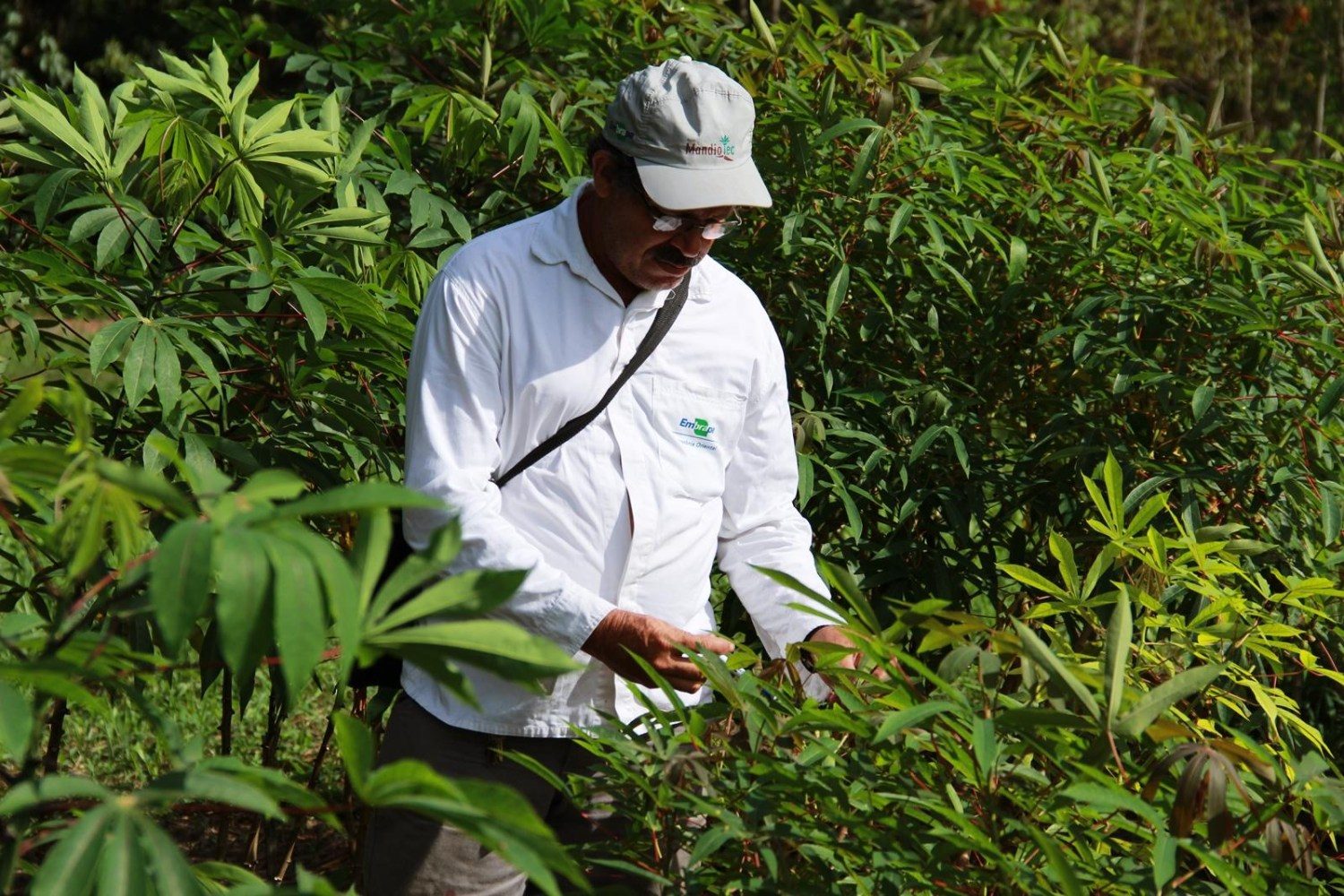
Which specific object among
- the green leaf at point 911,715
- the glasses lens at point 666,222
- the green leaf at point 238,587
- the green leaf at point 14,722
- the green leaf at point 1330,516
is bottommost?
the green leaf at point 1330,516

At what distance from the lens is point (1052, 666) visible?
1478 mm

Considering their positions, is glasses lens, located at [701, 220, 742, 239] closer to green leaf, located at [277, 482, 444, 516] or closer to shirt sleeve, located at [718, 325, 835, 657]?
shirt sleeve, located at [718, 325, 835, 657]

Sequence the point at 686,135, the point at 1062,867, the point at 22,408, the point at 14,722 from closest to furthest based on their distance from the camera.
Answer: the point at 14,722
the point at 22,408
the point at 1062,867
the point at 686,135

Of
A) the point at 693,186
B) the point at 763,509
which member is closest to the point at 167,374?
the point at 693,186

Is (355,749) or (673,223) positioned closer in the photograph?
(355,749)

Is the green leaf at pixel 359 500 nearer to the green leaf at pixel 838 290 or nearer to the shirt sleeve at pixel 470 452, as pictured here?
the shirt sleeve at pixel 470 452

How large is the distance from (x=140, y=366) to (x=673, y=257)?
0.83 metres

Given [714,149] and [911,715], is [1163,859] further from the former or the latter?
[714,149]

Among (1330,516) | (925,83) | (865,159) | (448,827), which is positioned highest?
(925,83)

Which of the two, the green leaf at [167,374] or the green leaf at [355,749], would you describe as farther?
the green leaf at [167,374]

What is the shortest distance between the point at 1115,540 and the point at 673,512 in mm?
657

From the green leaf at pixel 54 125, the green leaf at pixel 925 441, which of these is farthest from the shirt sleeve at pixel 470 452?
the green leaf at pixel 925 441

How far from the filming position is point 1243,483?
9.84 feet

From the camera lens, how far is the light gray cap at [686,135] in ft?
7.23
